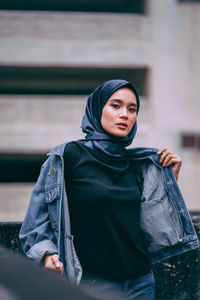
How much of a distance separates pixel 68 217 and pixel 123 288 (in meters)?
0.48

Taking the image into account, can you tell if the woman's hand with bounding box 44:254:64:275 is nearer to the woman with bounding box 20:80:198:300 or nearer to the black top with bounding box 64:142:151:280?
the woman with bounding box 20:80:198:300

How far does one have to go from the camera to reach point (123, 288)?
2.52 metres

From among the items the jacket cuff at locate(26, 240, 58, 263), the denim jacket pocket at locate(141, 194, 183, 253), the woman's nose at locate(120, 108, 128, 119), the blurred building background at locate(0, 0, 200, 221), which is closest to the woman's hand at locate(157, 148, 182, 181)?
the denim jacket pocket at locate(141, 194, 183, 253)

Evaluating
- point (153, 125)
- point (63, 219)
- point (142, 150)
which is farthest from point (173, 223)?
point (153, 125)

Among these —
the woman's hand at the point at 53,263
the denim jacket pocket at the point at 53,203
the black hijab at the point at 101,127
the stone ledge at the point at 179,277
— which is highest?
the black hijab at the point at 101,127

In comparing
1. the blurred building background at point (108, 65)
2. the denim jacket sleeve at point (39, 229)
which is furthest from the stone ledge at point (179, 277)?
the blurred building background at point (108, 65)

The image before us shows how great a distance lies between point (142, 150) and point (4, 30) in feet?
42.3

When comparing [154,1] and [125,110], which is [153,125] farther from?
[125,110]

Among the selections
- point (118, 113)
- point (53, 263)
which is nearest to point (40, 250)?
point (53, 263)

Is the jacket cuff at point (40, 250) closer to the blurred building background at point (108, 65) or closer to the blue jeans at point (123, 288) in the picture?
the blue jeans at point (123, 288)

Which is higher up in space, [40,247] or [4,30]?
[4,30]

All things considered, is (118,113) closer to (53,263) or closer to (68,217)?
(68,217)

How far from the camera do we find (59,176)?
2.45 m

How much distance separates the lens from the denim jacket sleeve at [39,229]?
93.0 inches
